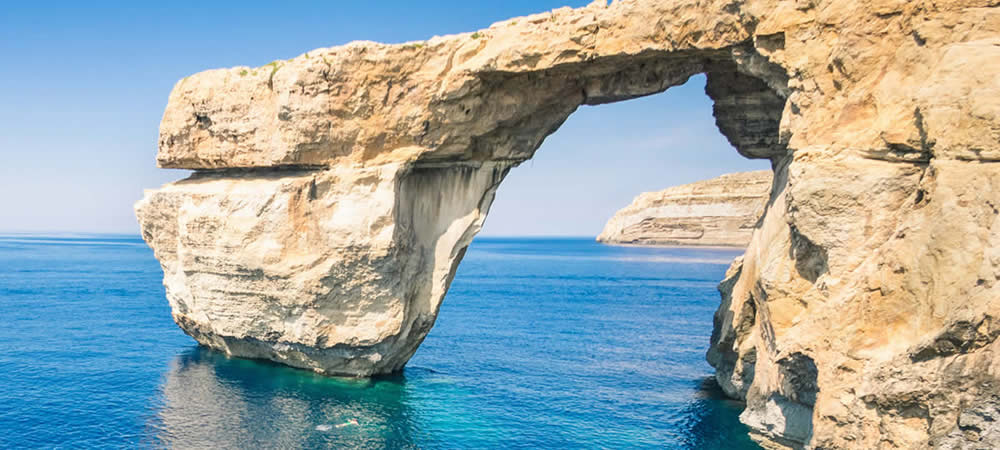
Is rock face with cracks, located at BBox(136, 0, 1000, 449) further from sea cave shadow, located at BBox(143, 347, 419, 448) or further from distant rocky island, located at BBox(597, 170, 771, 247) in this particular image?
distant rocky island, located at BBox(597, 170, 771, 247)

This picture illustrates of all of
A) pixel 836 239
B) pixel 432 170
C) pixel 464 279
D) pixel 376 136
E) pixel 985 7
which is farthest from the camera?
pixel 464 279

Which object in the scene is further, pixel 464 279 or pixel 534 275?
pixel 534 275

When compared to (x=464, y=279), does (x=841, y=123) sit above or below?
above

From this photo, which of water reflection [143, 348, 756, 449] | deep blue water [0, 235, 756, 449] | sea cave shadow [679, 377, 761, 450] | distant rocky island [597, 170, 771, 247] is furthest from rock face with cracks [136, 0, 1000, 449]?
distant rocky island [597, 170, 771, 247]

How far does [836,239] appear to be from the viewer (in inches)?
514

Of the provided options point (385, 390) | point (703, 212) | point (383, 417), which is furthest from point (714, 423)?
point (703, 212)

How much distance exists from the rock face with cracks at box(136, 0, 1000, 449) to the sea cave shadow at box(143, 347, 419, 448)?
1.04 meters

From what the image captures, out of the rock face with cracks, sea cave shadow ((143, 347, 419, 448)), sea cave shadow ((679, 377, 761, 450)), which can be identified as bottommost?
sea cave shadow ((143, 347, 419, 448))

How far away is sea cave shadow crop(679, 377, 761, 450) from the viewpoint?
1811cm

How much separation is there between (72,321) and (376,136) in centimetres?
2523

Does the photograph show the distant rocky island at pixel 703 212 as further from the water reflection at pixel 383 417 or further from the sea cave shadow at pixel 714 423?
the water reflection at pixel 383 417

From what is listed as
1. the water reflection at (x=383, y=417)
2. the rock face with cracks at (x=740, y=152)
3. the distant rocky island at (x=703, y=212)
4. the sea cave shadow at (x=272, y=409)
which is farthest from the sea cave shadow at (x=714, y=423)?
the distant rocky island at (x=703, y=212)

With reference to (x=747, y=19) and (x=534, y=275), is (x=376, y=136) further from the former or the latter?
(x=534, y=275)

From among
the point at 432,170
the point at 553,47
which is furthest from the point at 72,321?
Result: the point at 553,47
